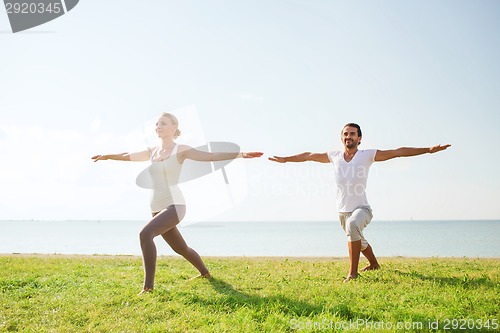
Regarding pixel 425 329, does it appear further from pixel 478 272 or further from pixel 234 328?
pixel 478 272

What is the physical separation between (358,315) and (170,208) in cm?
341

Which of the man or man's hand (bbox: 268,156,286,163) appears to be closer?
the man

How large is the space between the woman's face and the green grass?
2.65m

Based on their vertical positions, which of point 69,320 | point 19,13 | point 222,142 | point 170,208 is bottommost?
point 69,320

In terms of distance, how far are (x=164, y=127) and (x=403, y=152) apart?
451cm

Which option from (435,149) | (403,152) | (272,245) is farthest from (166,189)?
(272,245)

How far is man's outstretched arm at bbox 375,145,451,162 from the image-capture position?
7465 millimetres

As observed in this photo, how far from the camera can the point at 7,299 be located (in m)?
6.25

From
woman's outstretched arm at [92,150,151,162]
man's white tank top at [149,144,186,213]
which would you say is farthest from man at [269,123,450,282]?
woman's outstretched arm at [92,150,151,162]

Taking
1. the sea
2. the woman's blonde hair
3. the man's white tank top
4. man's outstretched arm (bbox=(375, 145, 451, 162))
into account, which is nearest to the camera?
the man's white tank top

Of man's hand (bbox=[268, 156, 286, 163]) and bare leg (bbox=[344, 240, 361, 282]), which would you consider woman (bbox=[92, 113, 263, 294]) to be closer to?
man's hand (bbox=[268, 156, 286, 163])

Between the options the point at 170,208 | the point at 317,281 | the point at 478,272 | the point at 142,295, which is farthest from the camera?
the point at 478,272

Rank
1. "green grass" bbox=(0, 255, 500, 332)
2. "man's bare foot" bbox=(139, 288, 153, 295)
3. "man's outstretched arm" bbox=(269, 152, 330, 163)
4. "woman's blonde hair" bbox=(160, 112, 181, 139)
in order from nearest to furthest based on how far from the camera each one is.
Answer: "green grass" bbox=(0, 255, 500, 332) < "man's bare foot" bbox=(139, 288, 153, 295) < "woman's blonde hair" bbox=(160, 112, 181, 139) < "man's outstretched arm" bbox=(269, 152, 330, 163)

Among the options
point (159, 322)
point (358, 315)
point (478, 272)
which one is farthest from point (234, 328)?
point (478, 272)
